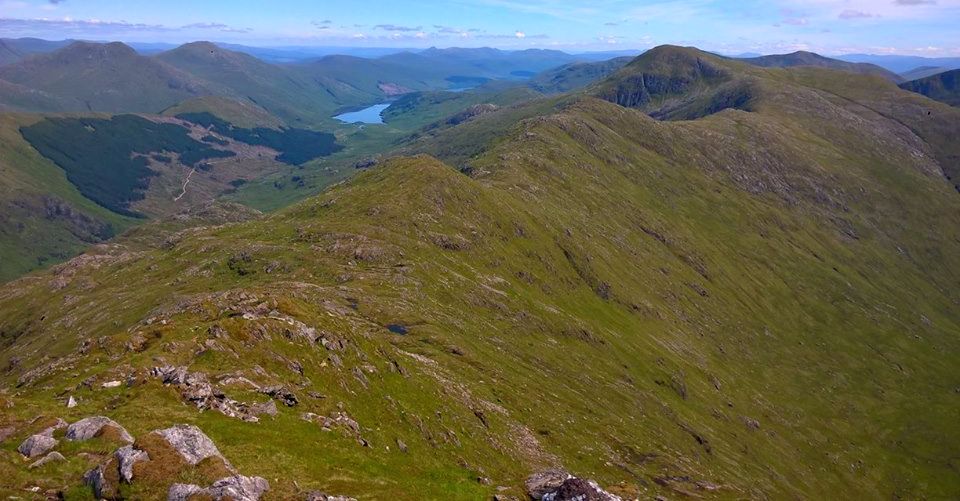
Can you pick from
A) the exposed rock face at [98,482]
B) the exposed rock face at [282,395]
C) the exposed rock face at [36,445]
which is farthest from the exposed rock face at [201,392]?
the exposed rock face at [98,482]

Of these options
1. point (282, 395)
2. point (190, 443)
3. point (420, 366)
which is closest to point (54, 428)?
point (190, 443)

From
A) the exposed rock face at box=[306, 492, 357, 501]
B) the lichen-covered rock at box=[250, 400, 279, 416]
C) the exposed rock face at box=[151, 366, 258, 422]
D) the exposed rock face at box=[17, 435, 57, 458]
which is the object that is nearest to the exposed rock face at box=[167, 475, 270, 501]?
the exposed rock face at box=[306, 492, 357, 501]

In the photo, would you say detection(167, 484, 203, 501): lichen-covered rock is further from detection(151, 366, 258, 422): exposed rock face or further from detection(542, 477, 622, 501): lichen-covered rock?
detection(542, 477, 622, 501): lichen-covered rock

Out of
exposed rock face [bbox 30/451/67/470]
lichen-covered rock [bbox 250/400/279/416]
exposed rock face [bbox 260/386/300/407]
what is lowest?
exposed rock face [bbox 260/386/300/407]

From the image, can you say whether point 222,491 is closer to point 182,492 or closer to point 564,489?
point 182,492

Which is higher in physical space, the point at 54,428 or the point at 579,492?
the point at 54,428

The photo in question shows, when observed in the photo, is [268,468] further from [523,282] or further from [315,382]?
[523,282]

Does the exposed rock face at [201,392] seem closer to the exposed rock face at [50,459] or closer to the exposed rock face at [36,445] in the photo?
the exposed rock face at [36,445]
